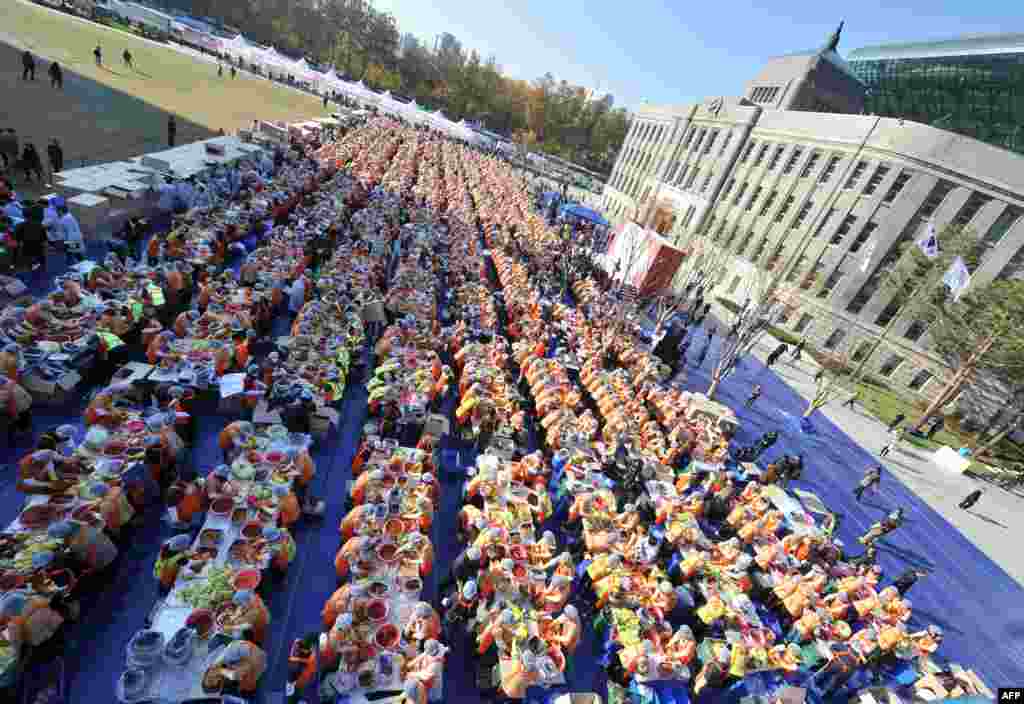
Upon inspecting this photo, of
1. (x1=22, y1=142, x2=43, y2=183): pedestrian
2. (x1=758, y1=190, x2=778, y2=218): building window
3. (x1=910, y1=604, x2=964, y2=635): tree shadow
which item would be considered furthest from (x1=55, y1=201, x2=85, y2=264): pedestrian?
(x1=758, y1=190, x2=778, y2=218): building window

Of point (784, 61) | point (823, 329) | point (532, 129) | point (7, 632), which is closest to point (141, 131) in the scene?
point (7, 632)

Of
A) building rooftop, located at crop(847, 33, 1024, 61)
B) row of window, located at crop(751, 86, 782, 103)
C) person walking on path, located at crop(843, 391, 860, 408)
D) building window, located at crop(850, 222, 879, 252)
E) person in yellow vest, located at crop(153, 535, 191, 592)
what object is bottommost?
person in yellow vest, located at crop(153, 535, 191, 592)

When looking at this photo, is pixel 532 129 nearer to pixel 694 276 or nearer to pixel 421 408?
pixel 694 276

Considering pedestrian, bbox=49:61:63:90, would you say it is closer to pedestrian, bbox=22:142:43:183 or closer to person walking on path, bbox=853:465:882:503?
pedestrian, bbox=22:142:43:183

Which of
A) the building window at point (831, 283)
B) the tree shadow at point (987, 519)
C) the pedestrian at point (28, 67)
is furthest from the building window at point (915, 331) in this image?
the pedestrian at point (28, 67)

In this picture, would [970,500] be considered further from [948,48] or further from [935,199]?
[948,48]
